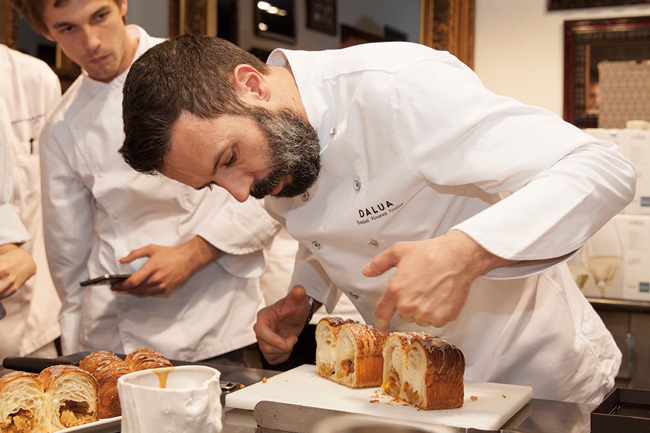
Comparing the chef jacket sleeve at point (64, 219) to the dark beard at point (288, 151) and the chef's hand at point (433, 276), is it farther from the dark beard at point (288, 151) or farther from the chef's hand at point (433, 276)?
the chef's hand at point (433, 276)

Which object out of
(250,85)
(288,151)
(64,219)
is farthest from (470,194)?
(64,219)

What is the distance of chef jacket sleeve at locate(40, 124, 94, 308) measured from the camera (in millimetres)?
2189

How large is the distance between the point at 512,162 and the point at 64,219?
1507mm

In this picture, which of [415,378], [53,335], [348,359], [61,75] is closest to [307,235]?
[348,359]

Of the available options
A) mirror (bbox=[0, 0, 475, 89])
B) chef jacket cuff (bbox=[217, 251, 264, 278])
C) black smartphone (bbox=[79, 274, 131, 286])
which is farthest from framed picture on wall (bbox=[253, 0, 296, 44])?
black smartphone (bbox=[79, 274, 131, 286])

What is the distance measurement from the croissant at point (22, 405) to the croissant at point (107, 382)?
9 centimetres

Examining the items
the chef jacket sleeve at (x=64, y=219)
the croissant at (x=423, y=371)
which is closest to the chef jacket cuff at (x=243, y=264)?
the chef jacket sleeve at (x=64, y=219)

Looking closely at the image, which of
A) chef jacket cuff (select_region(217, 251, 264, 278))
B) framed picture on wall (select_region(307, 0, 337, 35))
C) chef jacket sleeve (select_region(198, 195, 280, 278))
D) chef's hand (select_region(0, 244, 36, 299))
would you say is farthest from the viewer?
framed picture on wall (select_region(307, 0, 337, 35))

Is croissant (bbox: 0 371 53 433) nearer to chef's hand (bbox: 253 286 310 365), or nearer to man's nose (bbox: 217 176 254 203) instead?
man's nose (bbox: 217 176 254 203)

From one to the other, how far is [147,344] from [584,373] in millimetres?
1235

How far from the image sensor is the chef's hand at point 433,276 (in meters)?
1.08

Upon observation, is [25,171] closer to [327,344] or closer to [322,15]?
[327,344]

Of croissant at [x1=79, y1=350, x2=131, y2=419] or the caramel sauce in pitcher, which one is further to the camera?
croissant at [x1=79, y1=350, x2=131, y2=419]

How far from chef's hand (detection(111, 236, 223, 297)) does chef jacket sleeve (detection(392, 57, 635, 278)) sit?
90 cm
